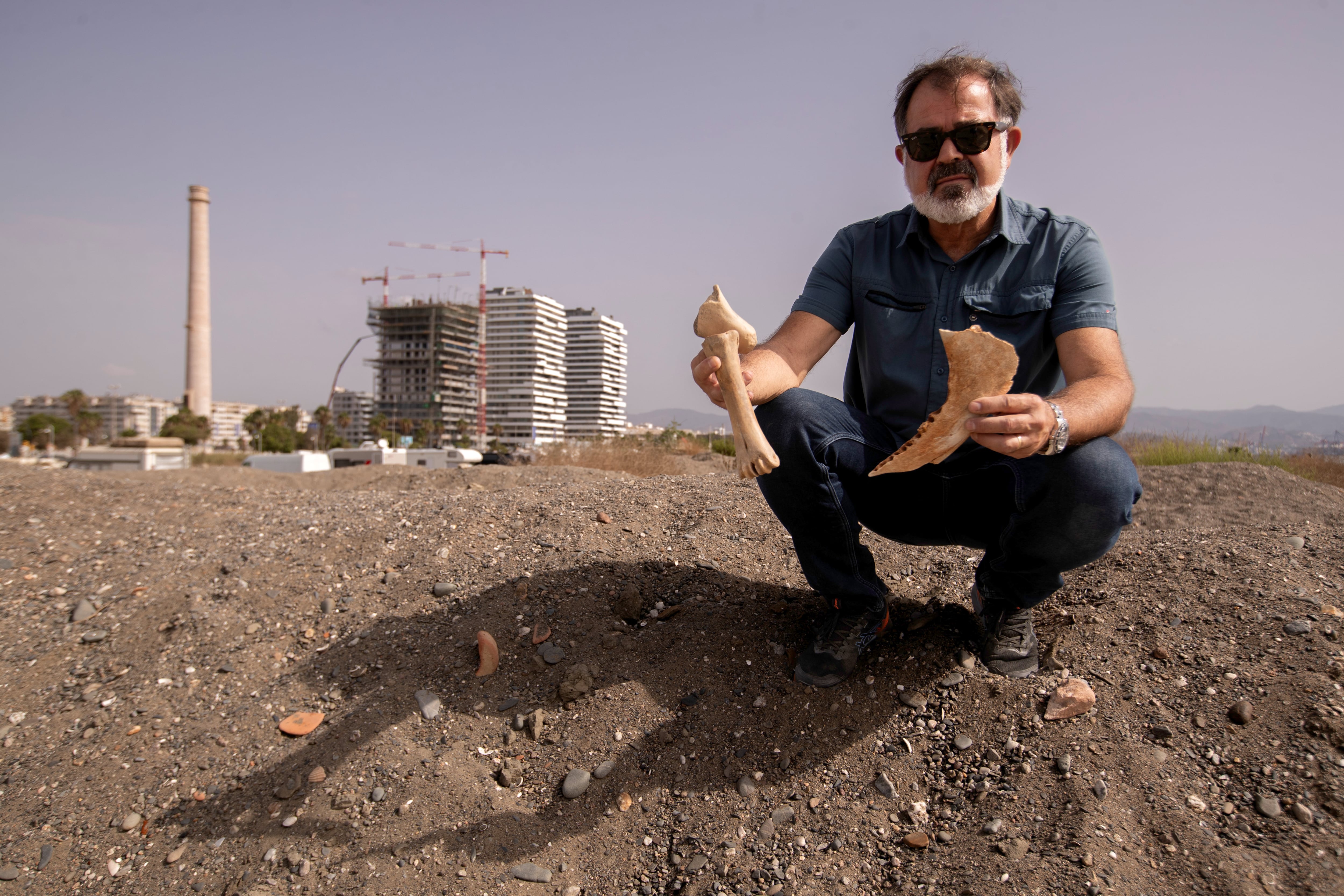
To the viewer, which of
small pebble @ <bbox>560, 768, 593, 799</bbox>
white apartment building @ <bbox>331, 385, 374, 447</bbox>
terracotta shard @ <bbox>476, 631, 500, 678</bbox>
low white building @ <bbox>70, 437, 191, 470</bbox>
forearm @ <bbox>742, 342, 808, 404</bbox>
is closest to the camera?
small pebble @ <bbox>560, 768, 593, 799</bbox>

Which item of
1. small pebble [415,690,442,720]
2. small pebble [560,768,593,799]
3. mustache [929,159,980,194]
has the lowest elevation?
small pebble [560,768,593,799]

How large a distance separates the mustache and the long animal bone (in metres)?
0.87

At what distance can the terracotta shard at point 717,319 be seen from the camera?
1.87 meters

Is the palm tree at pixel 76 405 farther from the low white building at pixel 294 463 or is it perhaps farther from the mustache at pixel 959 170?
the mustache at pixel 959 170

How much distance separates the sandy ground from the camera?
1.57m

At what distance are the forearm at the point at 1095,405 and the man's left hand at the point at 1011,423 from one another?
0.12m

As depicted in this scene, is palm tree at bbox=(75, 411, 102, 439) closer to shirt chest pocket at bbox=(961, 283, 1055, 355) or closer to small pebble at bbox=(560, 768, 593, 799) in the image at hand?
small pebble at bbox=(560, 768, 593, 799)

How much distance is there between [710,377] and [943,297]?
3.00 ft

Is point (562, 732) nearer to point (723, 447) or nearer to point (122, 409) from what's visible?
point (723, 447)

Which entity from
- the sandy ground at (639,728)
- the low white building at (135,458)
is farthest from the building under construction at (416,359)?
the sandy ground at (639,728)

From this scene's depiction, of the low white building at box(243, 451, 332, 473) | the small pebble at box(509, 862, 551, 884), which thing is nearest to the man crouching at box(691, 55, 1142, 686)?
the small pebble at box(509, 862, 551, 884)

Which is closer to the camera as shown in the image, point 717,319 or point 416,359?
point 717,319

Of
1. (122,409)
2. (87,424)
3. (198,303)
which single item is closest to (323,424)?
(198,303)

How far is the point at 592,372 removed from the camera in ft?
351
